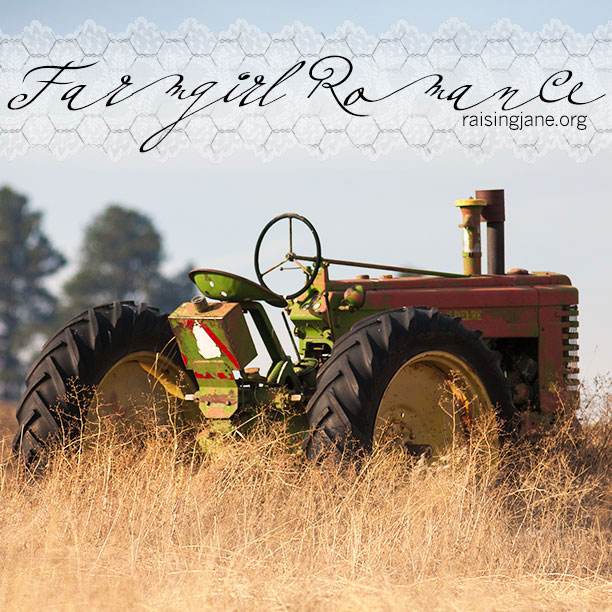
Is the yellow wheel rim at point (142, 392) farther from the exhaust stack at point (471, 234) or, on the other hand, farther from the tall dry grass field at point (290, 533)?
the exhaust stack at point (471, 234)

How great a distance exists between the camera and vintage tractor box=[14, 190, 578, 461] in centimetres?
538

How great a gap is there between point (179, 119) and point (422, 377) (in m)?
3.23

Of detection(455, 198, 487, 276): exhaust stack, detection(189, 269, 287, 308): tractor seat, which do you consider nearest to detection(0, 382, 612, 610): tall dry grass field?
detection(189, 269, 287, 308): tractor seat

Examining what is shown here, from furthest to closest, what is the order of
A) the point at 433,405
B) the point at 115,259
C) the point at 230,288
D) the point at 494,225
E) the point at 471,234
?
the point at 115,259, the point at 494,225, the point at 471,234, the point at 433,405, the point at 230,288

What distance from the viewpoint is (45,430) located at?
237 inches

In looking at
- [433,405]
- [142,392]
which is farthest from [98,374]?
[433,405]

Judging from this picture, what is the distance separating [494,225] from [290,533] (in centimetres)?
426

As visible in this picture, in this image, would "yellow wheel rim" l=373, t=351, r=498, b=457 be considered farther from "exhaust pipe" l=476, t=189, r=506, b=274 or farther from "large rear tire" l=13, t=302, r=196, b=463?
"exhaust pipe" l=476, t=189, r=506, b=274

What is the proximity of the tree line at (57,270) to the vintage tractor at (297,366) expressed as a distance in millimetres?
12766

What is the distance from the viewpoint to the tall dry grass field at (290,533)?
4094mm

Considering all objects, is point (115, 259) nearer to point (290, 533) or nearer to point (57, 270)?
point (57, 270)

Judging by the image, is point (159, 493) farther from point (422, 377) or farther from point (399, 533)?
point (422, 377)

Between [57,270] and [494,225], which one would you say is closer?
[494,225]

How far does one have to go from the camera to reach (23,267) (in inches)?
794
